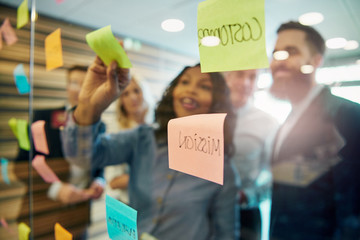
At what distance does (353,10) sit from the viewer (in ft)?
1.30

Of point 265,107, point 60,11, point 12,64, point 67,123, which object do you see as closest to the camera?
point 265,107

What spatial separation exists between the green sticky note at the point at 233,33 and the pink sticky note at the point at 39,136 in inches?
26.4

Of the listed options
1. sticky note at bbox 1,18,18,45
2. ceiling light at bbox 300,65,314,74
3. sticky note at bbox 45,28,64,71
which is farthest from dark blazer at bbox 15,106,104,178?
ceiling light at bbox 300,65,314,74

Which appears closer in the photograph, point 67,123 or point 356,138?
point 356,138

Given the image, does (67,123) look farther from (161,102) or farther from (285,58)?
(285,58)

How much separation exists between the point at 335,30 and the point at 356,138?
21 centimetres

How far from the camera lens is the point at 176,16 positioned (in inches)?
20.5

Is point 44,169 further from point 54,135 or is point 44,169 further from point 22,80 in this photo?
point 22,80

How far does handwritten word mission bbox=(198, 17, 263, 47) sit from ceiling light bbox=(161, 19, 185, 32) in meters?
0.15

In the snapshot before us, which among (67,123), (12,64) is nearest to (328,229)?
(67,123)

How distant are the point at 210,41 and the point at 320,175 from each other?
0.41 m

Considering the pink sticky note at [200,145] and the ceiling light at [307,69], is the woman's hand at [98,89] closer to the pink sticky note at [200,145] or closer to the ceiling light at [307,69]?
the pink sticky note at [200,145]

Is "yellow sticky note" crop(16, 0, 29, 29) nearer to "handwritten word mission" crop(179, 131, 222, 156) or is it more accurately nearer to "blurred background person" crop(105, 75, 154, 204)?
"blurred background person" crop(105, 75, 154, 204)

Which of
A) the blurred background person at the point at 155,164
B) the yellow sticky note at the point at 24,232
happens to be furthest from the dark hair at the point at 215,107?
the yellow sticky note at the point at 24,232
